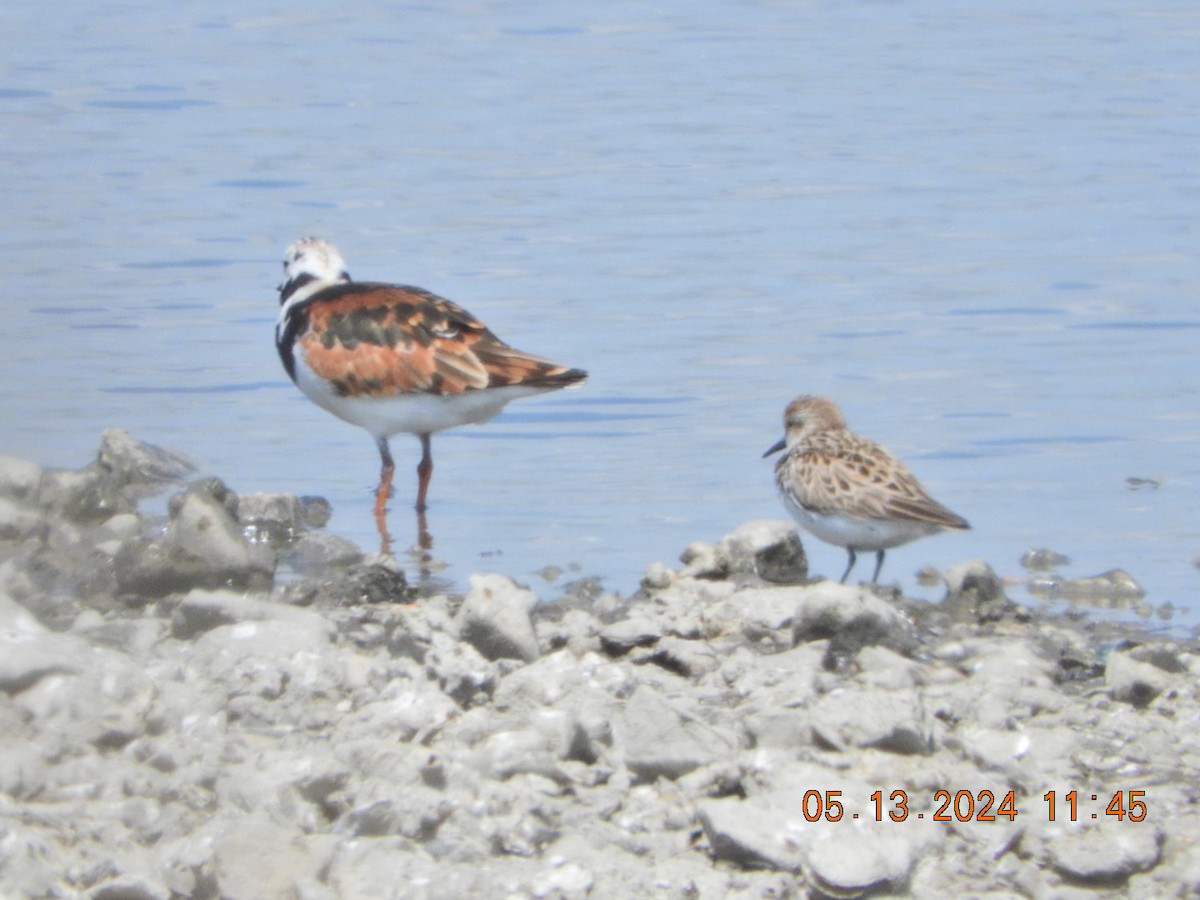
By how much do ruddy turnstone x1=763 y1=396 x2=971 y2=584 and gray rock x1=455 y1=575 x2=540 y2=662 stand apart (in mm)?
2067

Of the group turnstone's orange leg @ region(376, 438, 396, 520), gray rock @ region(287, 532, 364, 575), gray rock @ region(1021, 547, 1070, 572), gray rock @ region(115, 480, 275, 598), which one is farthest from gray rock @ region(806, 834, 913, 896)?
turnstone's orange leg @ region(376, 438, 396, 520)

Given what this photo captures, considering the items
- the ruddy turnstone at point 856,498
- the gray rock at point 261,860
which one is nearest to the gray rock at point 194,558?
the ruddy turnstone at point 856,498

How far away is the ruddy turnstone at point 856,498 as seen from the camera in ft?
27.0

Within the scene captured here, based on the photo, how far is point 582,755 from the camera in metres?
5.50

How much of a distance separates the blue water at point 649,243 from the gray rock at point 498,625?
187 centimetres

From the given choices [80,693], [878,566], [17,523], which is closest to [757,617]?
[878,566]

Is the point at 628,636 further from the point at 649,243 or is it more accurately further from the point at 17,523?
the point at 649,243

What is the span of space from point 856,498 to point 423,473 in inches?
111

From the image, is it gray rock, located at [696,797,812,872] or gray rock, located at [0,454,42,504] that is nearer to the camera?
gray rock, located at [696,797,812,872]

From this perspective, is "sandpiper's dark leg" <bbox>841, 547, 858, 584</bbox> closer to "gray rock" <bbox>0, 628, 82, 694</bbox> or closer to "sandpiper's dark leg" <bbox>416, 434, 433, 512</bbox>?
"sandpiper's dark leg" <bbox>416, 434, 433, 512</bbox>

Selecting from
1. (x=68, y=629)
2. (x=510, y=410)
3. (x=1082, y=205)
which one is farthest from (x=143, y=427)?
(x=1082, y=205)

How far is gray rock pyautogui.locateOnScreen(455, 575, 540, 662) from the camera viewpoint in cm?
660

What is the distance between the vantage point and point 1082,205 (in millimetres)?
17094

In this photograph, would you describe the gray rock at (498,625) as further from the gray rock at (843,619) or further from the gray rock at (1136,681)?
the gray rock at (1136,681)
